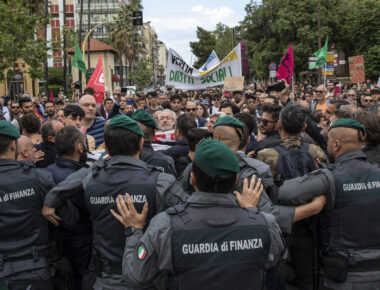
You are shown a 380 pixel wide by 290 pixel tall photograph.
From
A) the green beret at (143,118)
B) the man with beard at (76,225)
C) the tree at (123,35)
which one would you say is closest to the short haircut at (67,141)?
the man with beard at (76,225)

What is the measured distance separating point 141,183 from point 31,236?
1.05m

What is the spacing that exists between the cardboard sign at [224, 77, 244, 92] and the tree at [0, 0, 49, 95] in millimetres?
11003

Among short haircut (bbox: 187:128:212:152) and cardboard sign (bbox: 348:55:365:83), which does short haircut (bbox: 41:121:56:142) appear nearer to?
short haircut (bbox: 187:128:212:152)

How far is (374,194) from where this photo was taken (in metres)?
3.01

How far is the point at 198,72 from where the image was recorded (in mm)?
12383

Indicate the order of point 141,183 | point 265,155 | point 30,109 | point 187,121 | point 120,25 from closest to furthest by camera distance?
point 141,183
point 265,155
point 187,121
point 30,109
point 120,25

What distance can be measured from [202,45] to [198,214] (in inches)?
3244

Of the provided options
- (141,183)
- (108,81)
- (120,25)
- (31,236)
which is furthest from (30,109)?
(108,81)

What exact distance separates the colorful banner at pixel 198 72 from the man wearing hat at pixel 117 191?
859cm

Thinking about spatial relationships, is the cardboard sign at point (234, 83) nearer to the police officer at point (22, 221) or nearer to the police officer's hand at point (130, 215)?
the police officer at point (22, 221)

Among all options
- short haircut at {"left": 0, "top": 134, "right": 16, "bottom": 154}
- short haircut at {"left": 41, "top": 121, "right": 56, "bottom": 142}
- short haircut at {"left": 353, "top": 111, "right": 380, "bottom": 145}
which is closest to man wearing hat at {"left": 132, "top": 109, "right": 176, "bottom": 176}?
short haircut at {"left": 41, "top": 121, "right": 56, "bottom": 142}

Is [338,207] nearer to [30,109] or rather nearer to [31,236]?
[31,236]

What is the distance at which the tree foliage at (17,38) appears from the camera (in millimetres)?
18656

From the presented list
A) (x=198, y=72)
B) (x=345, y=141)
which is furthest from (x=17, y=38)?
(x=345, y=141)
